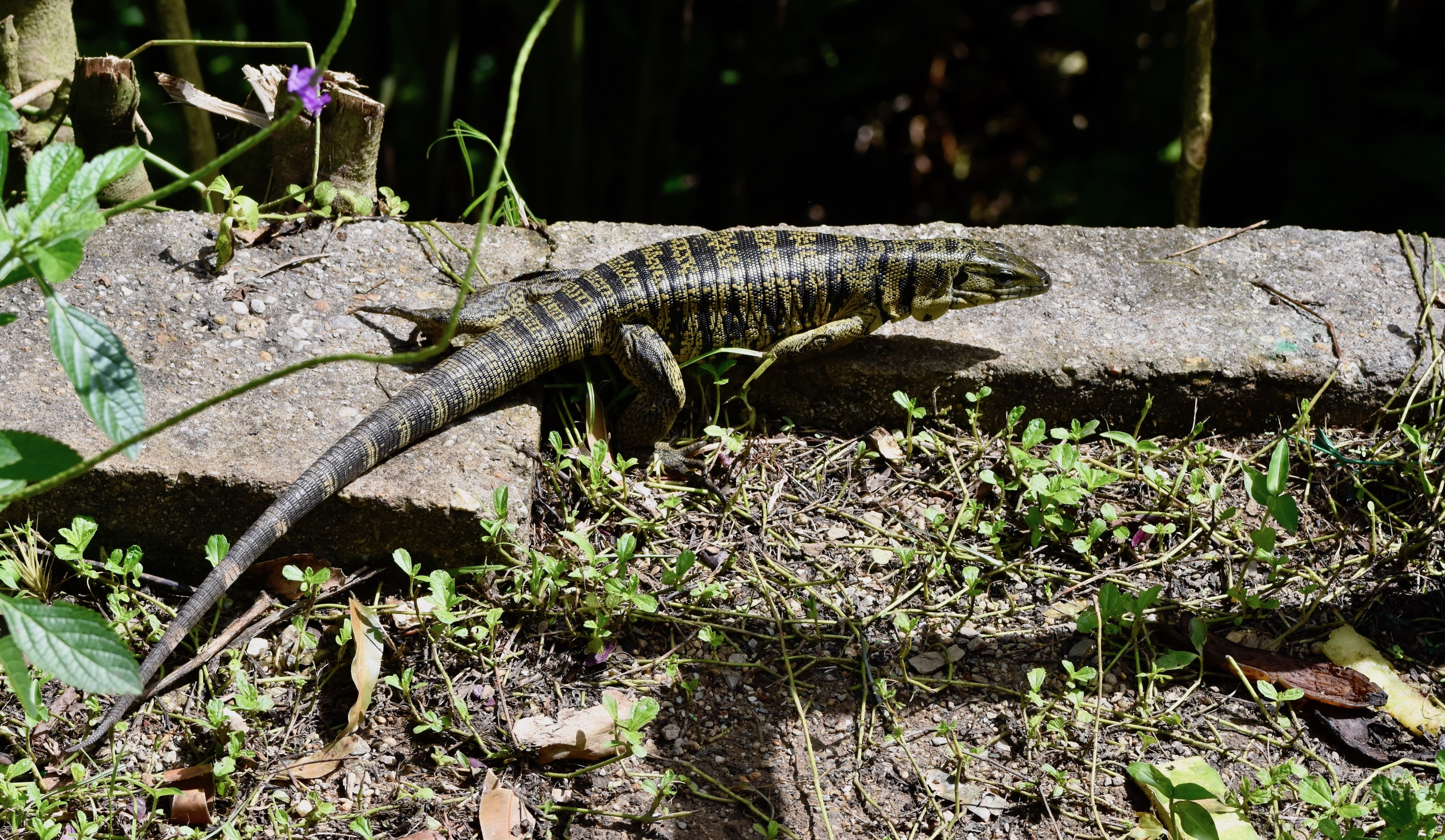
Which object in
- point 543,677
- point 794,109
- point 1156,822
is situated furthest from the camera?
point 794,109

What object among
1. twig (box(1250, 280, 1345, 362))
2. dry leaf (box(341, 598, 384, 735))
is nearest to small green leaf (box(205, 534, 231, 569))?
dry leaf (box(341, 598, 384, 735))

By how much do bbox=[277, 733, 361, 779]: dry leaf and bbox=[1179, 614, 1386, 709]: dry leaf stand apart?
2438 millimetres

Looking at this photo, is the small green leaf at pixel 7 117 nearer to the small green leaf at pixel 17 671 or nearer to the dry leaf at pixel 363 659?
the small green leaf at pixel 17 671

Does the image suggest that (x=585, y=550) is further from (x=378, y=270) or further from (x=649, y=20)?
(x=649, y=20)

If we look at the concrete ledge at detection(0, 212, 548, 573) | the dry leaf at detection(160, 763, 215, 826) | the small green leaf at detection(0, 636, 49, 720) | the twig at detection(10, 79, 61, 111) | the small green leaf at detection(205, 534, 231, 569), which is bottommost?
the dry leaf at detection(160, 763, 215, 826)

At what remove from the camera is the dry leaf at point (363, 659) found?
285cm

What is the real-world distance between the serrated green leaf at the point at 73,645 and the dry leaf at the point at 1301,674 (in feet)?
9.12

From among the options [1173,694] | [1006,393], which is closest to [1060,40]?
[1006,393]

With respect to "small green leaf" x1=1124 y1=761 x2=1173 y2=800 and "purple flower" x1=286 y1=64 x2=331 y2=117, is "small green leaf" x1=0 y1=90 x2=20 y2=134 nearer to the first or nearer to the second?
"purple flower" x1=286 y1=64 x2=331 y2=117

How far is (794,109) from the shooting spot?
7582 millimetres

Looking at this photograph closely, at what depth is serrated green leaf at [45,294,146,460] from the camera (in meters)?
1.75

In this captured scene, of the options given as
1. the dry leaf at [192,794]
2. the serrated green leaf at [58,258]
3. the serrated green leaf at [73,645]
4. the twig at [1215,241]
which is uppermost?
the serrated green leaf at [58,258]

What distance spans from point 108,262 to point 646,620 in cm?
239

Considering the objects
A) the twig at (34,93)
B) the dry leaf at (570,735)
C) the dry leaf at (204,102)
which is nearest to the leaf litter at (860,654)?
the dry leaf at (570,735)
